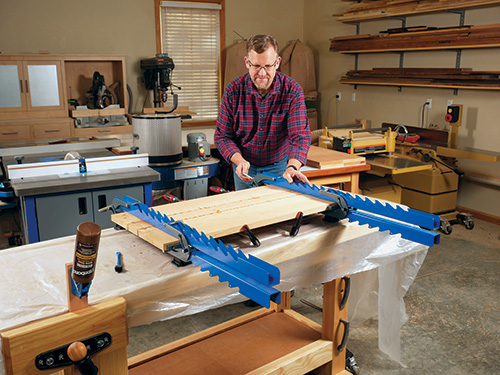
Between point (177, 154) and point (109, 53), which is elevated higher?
point (109, 53)

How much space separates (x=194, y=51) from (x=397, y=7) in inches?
99.4

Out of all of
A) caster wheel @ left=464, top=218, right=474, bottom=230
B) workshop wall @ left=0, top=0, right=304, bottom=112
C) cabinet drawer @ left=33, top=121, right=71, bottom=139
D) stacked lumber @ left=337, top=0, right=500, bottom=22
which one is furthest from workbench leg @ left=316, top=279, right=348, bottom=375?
workshop wall @ left=0, top=0, right=304, bottom=112

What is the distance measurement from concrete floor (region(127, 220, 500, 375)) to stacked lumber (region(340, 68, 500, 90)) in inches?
58.6

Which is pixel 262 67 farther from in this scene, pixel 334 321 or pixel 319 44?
pixel 319 44

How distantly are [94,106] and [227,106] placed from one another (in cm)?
314

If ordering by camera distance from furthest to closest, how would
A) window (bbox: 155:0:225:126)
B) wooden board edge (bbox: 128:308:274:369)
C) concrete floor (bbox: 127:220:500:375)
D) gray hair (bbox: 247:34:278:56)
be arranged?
1. window (bbox: 155:0:225:126)
2. concrete floor (bbox: 127:220:500:375)
3. gray hair (bbox: 247:34:278:56)
4. wooden board edge (bbox: 128:308:274:369)

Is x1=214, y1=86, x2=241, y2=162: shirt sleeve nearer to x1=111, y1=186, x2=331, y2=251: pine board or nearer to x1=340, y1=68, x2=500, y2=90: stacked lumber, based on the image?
x1=111, y1=186, x2=331, y2=251: pine board

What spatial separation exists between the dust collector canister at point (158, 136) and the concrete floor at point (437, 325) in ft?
3.29

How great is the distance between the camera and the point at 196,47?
19.9 ft

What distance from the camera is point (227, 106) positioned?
8.28 feet

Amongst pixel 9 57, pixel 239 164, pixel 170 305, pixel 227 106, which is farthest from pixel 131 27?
pixel 170 305

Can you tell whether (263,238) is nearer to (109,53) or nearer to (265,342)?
(265,342)

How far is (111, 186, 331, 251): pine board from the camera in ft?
5.05

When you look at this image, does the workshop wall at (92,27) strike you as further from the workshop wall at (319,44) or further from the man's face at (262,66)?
the man's face at (262,66)
